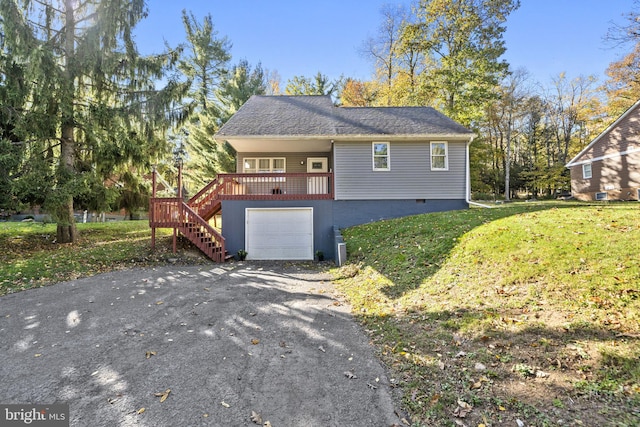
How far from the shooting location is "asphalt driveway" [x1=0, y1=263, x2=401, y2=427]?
268 centimetres

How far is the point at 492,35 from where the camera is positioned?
2002cm

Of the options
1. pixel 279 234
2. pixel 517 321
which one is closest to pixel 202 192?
pixel 279 234

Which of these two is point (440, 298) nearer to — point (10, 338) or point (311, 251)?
point (10, 338)

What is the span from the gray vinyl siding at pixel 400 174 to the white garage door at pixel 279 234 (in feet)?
7.09

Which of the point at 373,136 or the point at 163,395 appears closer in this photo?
the point at 163,395

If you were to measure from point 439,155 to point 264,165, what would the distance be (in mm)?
8025

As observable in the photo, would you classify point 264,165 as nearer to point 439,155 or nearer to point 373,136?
point 373,136

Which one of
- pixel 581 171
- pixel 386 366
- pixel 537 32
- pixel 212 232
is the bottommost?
pixel 386 366

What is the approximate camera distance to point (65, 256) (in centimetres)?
898

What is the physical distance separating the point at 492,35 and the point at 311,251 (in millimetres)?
19786

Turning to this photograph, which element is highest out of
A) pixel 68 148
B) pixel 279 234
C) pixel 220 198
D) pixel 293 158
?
pixel 293 158

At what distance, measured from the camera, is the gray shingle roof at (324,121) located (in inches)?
482

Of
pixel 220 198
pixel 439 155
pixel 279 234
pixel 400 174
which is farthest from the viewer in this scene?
pixel 439 155

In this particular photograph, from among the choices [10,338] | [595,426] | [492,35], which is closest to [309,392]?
[595,426]
